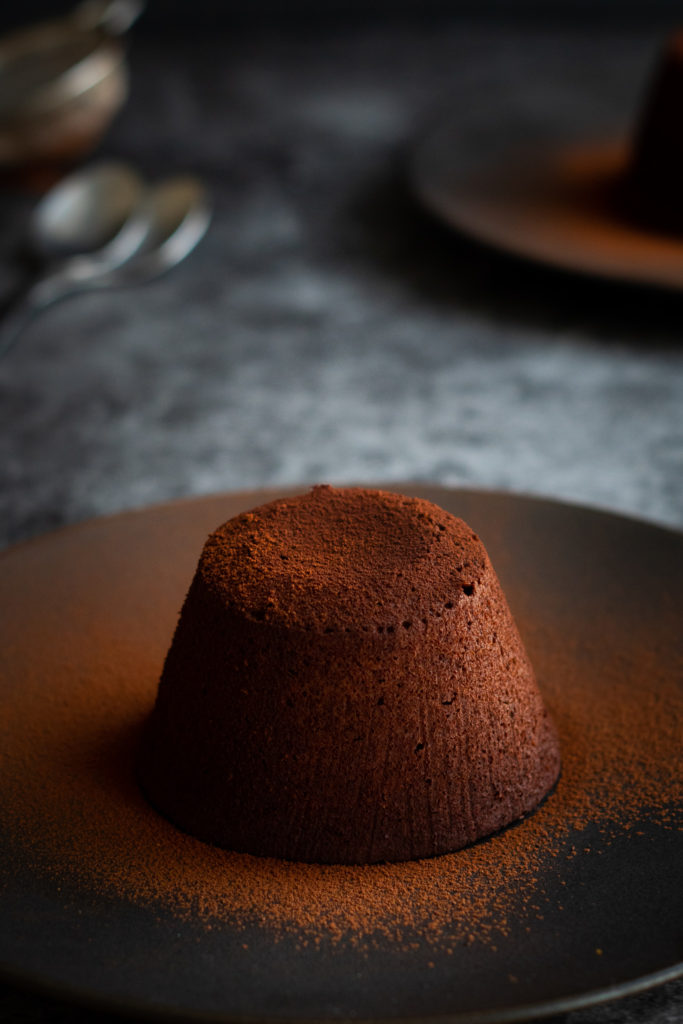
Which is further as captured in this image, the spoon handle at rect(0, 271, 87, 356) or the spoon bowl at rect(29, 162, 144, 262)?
the spoon bowl at rect(29, 162, 144, 262)

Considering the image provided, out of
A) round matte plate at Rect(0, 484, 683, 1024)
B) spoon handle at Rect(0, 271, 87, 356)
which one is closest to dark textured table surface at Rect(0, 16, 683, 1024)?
spoon handle at Rect(0, 271, 87, 356)

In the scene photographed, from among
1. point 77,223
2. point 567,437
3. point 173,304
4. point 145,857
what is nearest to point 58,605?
point 145,857

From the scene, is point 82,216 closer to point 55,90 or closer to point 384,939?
point 55,90

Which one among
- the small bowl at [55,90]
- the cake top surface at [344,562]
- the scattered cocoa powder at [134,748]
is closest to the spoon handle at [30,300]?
the small bowl at [55,90]

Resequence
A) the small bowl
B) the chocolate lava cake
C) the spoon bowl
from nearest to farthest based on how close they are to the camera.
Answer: the chocolate lava cake
the spoon bowl
the small bowl

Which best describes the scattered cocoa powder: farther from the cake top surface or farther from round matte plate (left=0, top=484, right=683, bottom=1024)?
the cake top surface

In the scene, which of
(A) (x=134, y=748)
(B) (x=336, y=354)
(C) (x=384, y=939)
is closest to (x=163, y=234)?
(B) (x=336, y=354)
